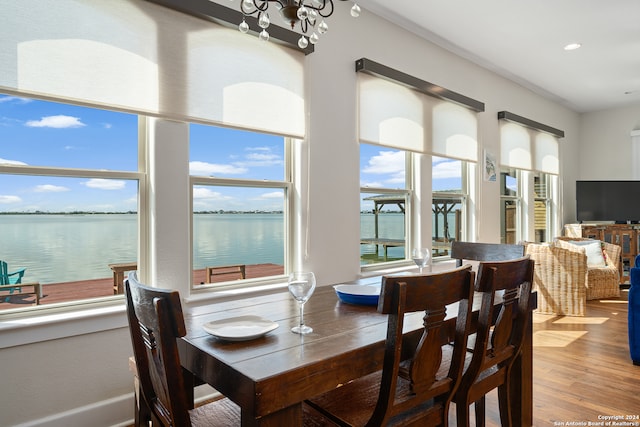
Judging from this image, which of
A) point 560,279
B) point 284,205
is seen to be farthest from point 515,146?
point 284,205

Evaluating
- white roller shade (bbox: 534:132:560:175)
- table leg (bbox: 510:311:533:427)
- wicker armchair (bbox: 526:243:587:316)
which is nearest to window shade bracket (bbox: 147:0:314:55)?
table leg (bbox: 510:311:533:427)

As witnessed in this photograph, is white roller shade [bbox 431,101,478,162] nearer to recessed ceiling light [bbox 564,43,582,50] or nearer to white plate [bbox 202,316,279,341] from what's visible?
recessed ceiling light [bbox 564,43,582,50]

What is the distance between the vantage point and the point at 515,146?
17.6 ft

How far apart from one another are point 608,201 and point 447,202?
3575 mm

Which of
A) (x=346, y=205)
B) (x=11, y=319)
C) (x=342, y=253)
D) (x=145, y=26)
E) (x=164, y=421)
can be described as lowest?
(x=164, y=421)

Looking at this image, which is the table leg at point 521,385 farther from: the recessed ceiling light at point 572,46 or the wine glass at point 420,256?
the recessed ceiling light at point 572,46

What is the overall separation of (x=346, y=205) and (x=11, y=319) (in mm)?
2269

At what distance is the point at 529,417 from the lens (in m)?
2.08

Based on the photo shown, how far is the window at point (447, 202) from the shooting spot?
173 inches

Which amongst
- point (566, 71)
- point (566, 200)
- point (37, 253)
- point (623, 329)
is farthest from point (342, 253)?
point (566, 200)

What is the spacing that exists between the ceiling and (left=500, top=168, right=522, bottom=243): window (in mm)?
1267

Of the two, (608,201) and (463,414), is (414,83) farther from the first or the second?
(608,201)

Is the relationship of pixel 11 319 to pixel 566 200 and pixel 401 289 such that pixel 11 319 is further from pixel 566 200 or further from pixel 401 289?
pixel 566 200

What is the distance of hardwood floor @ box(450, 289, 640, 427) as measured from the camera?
231 cm
